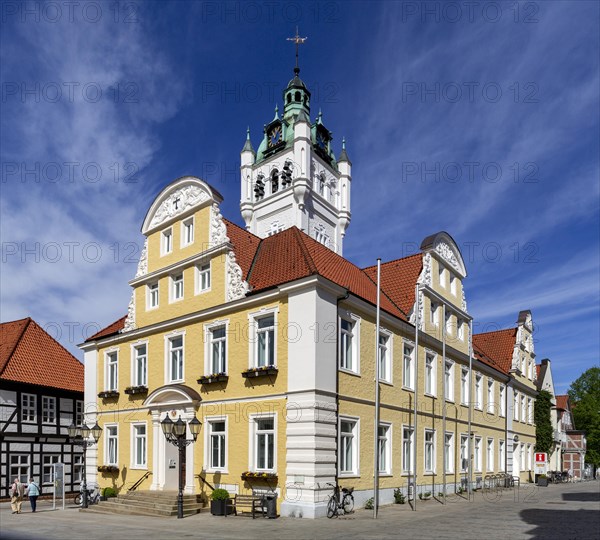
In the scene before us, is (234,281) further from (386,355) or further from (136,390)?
(136,390)

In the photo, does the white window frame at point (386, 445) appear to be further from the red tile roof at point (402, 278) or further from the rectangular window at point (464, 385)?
the rectangular window at point (464, 385)

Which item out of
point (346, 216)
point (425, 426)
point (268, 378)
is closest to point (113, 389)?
point (268, 378)

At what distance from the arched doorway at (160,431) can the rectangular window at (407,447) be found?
8.44 m

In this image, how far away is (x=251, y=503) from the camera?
1962 cm

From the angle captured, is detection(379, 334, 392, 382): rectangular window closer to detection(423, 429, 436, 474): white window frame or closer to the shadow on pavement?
detection(423, 429, 436, 474): white window frame

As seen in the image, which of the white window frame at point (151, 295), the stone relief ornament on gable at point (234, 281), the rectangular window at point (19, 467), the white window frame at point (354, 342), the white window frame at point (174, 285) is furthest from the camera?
the rectangular window at point (19, 467)

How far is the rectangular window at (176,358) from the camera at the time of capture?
24.4m

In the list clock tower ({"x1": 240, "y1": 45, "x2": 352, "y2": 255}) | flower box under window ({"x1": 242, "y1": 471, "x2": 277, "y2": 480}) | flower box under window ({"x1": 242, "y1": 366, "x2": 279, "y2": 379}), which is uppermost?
clock tower ({"x1": 240, "y1": 45, "x2": 352, "y2": 255})

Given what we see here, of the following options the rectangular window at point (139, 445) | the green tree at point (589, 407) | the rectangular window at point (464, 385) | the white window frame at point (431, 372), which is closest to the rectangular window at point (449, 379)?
the rectangular window at point (464, 385)

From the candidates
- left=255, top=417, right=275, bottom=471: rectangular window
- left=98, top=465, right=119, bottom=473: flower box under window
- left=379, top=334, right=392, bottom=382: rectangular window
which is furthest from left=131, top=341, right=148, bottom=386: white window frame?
left=379, top=334, right=392, bottom=382: rectangular window

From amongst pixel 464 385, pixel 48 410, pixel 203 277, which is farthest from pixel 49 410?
pixel 464 385

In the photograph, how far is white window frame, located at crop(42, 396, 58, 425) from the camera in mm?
32625

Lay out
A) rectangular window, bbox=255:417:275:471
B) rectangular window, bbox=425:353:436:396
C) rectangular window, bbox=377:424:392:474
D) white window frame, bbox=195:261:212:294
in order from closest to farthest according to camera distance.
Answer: rectangular window, bbox=255:417:275:471
rectangular window, bbox=377:424:392:474
white window frame, bbox=195:261:212:294
rectangular window, bbox=425:353:436:396

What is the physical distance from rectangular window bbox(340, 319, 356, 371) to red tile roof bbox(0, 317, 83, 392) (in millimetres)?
19005
